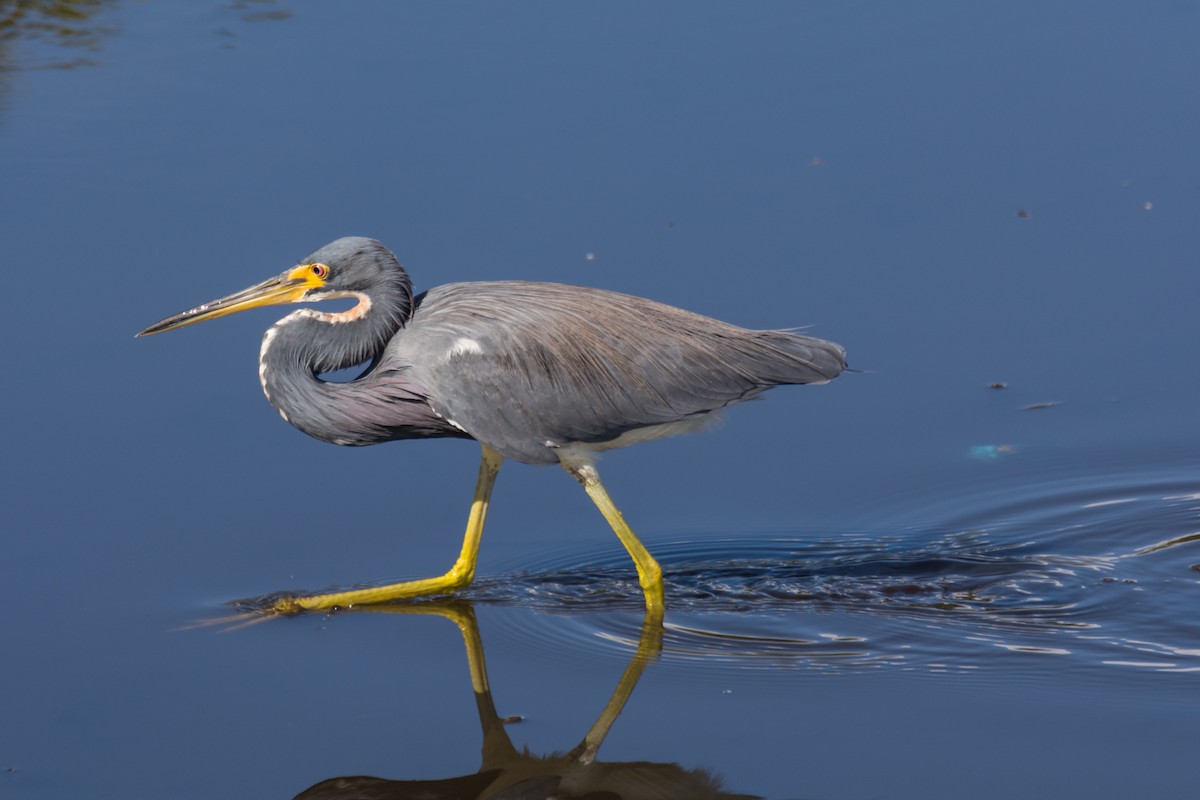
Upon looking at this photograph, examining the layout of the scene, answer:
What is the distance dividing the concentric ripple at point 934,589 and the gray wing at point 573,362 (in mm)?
621

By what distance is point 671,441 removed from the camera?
7.73 m

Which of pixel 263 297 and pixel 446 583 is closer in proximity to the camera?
pixel 263 297

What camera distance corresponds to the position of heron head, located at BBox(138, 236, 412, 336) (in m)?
6.54

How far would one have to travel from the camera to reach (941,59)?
10641mm

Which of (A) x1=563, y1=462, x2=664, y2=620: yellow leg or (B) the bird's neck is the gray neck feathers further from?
(A) x1=563, y1=462, x2=664, y2=620: yellow leg

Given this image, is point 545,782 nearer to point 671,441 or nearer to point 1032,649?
point 1032,649

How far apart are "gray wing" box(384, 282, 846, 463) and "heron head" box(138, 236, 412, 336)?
0.24m

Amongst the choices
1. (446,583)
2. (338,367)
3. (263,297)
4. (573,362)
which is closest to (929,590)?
(573,362)

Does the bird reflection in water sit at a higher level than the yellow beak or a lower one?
lower

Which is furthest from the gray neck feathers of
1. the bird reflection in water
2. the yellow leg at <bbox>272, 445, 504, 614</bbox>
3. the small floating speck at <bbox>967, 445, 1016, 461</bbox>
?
the small floating speck at <bbox>967, 445, 1016, 461</bbox>

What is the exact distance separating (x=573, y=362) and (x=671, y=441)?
123cm

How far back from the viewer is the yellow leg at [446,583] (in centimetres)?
661

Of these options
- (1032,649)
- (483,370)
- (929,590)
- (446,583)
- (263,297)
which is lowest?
(1032,649)

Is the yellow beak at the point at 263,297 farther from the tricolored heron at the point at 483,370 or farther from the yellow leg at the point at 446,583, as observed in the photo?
the yellow leg at the point at 446,583
